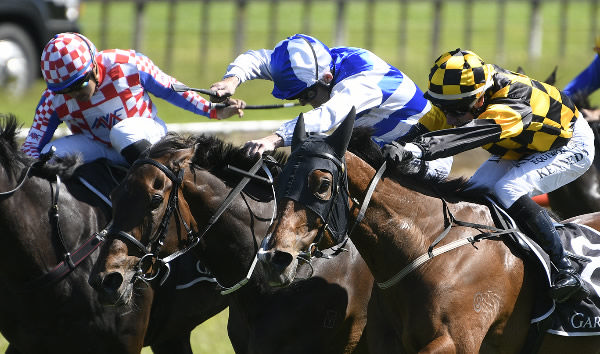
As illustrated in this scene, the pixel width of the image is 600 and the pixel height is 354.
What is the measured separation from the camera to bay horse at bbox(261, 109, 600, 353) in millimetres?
3863

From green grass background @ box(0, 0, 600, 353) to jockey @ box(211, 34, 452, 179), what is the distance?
31.2 ft

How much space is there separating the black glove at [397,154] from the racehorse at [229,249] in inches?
24.2

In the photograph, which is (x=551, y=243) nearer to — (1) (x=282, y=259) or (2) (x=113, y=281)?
(1) (x=282, y=259)

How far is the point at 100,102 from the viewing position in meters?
5.38

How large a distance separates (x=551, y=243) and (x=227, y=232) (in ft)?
4.84

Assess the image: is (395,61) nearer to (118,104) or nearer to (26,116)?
(26,116)

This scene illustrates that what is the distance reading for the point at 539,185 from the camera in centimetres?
468

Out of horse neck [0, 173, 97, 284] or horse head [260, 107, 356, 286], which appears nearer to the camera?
horse head [260, 107, 356, 286]

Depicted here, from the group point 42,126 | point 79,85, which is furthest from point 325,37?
point 79,85

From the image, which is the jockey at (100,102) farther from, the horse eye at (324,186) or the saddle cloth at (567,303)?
the saddle cloth at (567,303)

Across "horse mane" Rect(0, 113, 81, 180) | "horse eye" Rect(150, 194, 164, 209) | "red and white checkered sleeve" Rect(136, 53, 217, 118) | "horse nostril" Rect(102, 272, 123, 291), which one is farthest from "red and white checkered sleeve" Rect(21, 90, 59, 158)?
"horse nostril" Rect(102, 272, 123, 291)

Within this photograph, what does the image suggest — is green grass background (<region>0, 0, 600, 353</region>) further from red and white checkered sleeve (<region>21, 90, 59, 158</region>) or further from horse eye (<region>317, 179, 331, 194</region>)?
horse eye (<region>317, 179, 331, 194</region>)

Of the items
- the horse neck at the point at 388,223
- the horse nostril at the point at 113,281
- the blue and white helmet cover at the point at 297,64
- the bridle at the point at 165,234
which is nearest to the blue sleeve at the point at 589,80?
the blue and white helmet cover at the point at 297,64

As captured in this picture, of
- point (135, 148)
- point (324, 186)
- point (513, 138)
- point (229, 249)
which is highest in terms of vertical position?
point (324, 186)
